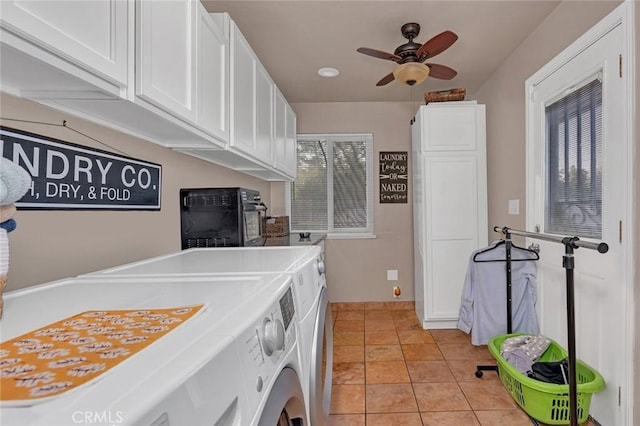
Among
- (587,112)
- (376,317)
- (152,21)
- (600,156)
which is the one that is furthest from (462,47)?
(376,317)

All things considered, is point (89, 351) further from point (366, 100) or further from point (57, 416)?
point (366, 100)

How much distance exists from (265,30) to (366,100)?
1838mm

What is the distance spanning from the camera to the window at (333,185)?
411 cm

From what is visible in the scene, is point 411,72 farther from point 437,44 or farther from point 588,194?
point 588,194

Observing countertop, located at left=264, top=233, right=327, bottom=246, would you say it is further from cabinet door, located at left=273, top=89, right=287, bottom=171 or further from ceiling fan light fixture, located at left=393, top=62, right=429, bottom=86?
ceiling fan light fixture, located at left=393, top=62, right=429, bottom=86

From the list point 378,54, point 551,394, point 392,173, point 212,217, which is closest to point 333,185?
point 392,173

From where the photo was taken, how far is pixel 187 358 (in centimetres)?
43

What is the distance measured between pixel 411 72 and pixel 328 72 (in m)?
1.06

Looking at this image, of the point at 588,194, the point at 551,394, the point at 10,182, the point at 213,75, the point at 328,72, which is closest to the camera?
the point at 10,182

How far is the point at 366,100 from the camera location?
3990 millimetres

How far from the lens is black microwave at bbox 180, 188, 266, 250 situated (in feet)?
6.31

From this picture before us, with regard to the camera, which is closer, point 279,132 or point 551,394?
point 551,394

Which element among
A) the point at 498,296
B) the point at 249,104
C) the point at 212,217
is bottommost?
the point at 498,296

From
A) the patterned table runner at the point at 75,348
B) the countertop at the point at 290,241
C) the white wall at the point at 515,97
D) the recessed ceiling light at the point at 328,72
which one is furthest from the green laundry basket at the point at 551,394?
the recessed ceiling light at the point at 328,72
